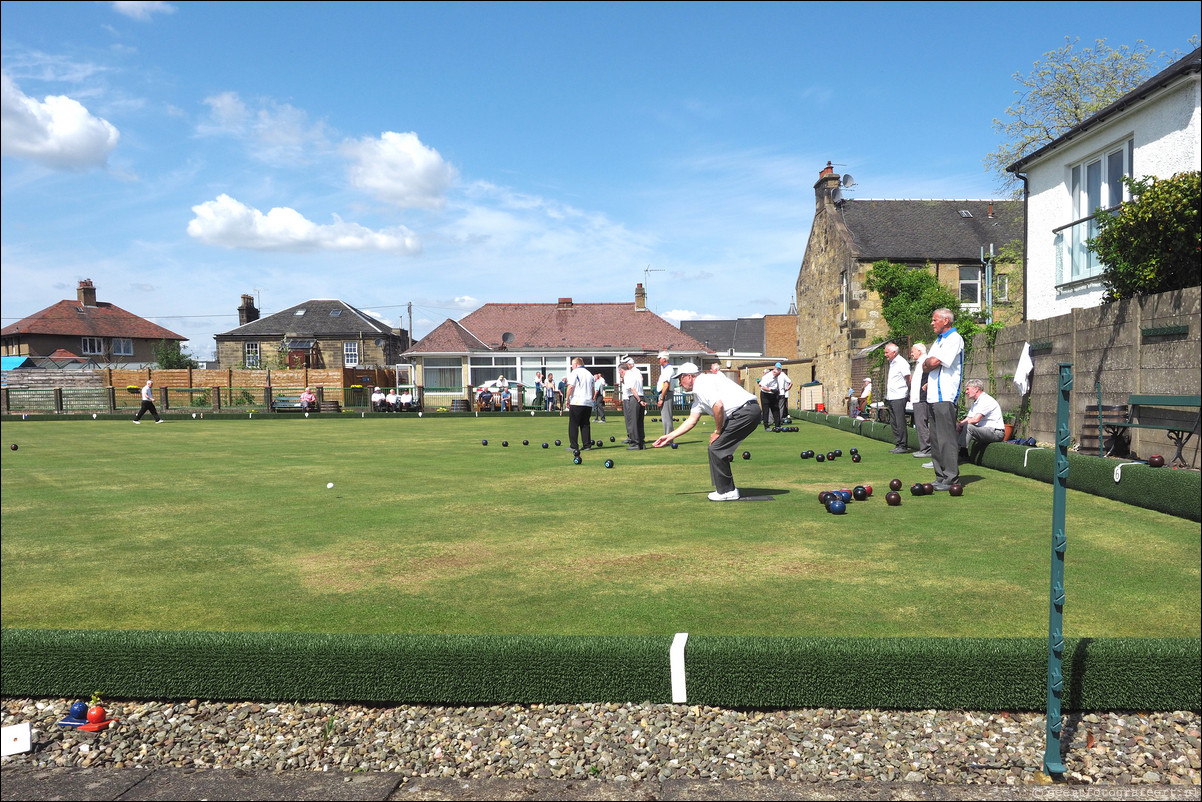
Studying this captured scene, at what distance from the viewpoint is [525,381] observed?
42.5 meters

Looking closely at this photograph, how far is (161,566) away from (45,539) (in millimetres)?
777

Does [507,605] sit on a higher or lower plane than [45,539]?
lower

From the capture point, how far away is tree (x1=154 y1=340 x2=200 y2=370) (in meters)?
50.4

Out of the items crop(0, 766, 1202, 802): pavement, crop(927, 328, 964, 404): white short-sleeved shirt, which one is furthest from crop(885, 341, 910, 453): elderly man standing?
crop(0, 766, 1202, 802): pavement

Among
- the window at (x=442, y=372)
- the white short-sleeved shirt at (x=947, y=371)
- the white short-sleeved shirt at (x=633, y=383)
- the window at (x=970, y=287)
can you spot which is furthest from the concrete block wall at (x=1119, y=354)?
the window at (x=442, y=372)

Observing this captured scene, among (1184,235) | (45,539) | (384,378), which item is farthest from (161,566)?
(384,378)

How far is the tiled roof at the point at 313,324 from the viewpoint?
58.9m

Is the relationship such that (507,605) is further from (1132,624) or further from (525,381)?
(525,381)

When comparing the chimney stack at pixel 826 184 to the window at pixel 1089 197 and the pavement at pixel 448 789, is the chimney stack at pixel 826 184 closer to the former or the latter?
the window at pixel 1089 197

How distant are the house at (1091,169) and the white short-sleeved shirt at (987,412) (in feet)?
12.5

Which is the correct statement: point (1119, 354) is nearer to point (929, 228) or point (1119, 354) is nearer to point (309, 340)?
point (929, 228)

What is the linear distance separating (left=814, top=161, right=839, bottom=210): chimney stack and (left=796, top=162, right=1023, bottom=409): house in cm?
4

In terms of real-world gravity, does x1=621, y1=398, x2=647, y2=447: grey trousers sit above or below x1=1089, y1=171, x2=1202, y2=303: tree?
below

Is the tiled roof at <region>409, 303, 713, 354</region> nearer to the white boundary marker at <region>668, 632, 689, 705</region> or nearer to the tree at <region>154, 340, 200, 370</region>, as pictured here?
the tree at <region>154, 340, 200, 370</region>
